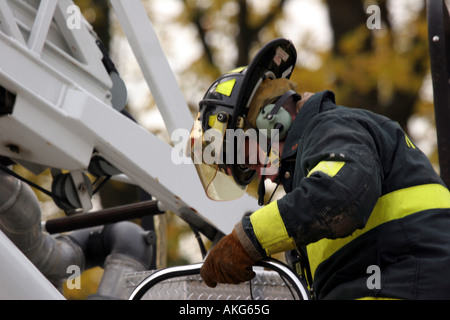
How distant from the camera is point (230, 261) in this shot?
2.52 meters

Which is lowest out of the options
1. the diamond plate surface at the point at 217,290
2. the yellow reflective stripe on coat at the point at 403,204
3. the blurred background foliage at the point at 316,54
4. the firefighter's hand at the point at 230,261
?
the firefighter's hand at the point at 230,261

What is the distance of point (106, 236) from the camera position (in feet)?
15.3

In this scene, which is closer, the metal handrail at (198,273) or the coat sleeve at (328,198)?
the coat sleeve at (328,198)

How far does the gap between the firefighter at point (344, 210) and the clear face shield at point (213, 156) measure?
3cm

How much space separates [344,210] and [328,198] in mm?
67

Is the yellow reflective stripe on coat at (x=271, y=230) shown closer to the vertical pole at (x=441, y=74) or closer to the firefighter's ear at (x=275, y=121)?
the firefighter's ear at (x=275, y=121)

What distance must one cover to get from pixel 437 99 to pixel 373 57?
6672mm

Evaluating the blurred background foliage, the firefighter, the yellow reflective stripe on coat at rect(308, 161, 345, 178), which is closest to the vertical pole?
the firefighter

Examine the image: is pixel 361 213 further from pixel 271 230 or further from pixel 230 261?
pixel 230 261

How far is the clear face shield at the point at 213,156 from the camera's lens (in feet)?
9.78

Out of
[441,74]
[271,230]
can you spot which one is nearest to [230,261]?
[271,230]

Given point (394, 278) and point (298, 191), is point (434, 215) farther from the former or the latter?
point (298, 191)

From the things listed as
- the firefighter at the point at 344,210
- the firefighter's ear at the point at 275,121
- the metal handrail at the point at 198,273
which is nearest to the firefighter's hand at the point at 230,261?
the firefighter at the point at 344,210

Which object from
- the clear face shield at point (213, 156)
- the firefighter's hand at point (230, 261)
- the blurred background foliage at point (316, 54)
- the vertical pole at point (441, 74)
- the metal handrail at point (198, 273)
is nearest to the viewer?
the firefighter's hand at point (230, 261)
